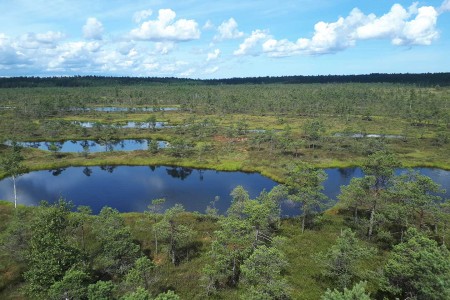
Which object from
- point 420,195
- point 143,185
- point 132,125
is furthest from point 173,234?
point 132,125

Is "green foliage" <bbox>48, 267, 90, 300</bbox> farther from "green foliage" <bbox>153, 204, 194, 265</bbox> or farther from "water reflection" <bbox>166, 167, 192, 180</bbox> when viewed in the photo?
"water reflection" <bbox>166, 167, 192, 180</bbox>

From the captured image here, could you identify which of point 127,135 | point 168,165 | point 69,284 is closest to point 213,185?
point 168,165

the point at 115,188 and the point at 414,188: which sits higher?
the point at 414,188

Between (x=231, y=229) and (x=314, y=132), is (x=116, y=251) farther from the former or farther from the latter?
(x=314, y=132)

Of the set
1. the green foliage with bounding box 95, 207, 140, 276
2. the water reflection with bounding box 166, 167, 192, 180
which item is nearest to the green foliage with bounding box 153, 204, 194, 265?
the green foliage with bounding box 95, 207, 140, 276

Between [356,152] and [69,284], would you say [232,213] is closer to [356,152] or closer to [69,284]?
[69,284]

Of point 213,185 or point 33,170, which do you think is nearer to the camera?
point 213,185
